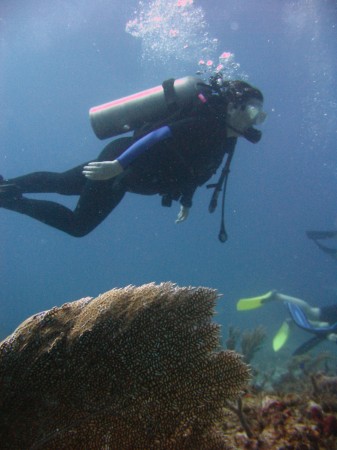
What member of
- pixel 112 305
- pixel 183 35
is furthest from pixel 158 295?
pixel 183 35

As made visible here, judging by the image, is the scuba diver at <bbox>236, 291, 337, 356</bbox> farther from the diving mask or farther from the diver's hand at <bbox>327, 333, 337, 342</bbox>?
the diving mask

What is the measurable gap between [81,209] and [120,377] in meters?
3.63

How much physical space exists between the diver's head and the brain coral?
375 centimetres

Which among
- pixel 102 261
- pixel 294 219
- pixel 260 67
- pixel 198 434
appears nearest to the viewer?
pixel 198 434

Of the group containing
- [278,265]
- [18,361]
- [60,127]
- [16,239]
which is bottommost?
[278,265]

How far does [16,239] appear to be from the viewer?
383 ft

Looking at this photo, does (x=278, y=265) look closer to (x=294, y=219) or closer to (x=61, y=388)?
(x=294, y=219)

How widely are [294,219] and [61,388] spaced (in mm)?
88333

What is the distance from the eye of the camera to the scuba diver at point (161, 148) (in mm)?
4793

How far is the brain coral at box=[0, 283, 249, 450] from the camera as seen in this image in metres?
1.86

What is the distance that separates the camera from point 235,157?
56.4 meters

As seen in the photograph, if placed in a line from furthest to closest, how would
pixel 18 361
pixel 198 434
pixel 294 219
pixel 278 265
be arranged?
pixel 278 265 → pixel 294 219 → pixel 198 434 → pixel 18 361

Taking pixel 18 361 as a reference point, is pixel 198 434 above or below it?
below

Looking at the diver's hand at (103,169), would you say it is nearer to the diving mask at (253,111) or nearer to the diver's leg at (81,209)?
the diver's leg at (81,209)
